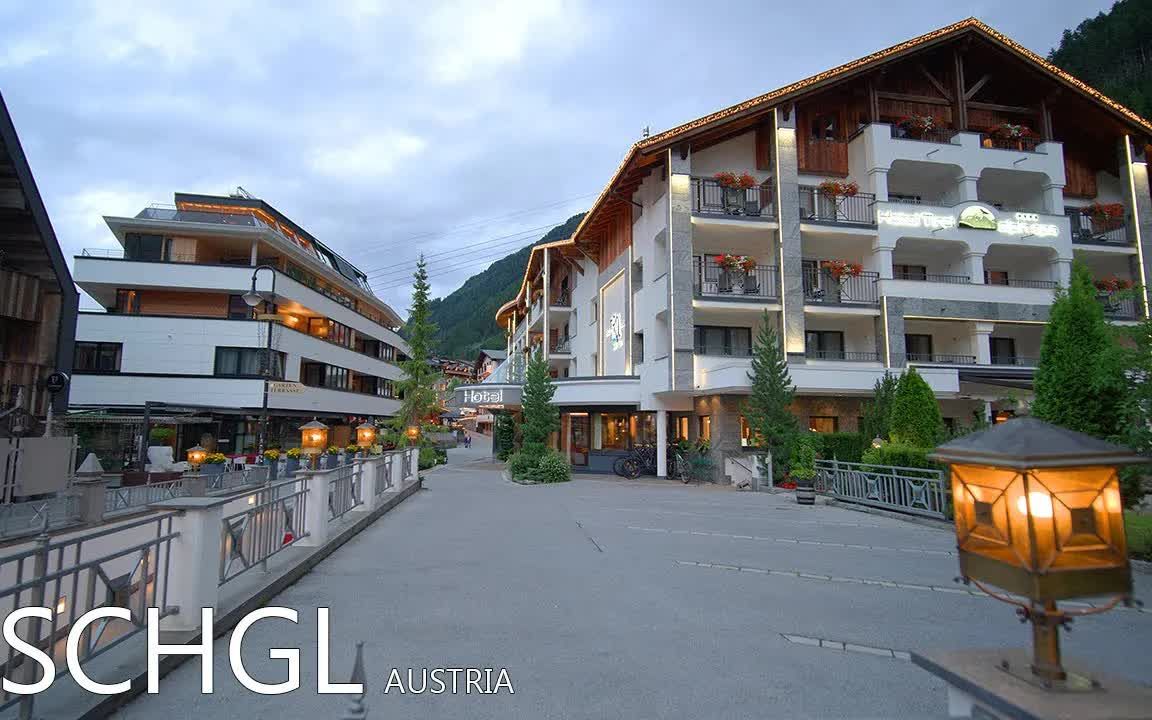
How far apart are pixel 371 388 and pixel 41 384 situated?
29.5 m

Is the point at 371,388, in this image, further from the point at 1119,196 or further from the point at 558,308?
the point at 1119,196

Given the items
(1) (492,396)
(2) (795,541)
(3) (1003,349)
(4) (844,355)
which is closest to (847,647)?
(2) (795,541)

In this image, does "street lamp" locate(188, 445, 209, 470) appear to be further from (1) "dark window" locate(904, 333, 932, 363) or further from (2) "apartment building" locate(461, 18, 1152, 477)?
(1) "dark window" locate(904, 333, 932, 363)

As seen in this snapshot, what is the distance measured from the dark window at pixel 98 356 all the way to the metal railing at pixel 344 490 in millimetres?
24815

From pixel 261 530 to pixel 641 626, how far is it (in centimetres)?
421

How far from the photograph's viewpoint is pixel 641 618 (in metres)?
5.63

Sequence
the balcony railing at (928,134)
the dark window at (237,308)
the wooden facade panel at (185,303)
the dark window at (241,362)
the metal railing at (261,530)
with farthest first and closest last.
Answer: the dark window at (237,308) → the wooden facade panel at (185,303) → the dark window at (241,362) → the balcony railing at (928,134) → the metal railing at (261,530)

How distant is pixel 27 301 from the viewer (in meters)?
16.7

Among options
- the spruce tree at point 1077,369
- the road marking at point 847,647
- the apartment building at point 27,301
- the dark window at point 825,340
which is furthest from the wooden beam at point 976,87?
the apartment building at point 27,301

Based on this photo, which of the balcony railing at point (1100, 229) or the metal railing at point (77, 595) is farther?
the balcony railing at point (1100, 229)

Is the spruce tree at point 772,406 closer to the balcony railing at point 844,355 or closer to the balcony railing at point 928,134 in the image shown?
the balcony railing at point 844,355

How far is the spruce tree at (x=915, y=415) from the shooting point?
54.8 feet

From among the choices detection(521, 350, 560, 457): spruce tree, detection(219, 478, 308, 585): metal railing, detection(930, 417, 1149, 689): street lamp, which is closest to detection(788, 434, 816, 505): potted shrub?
detection(521, 350, 560, 457): spruce tree

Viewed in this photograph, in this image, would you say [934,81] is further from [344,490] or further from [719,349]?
[344,490]
